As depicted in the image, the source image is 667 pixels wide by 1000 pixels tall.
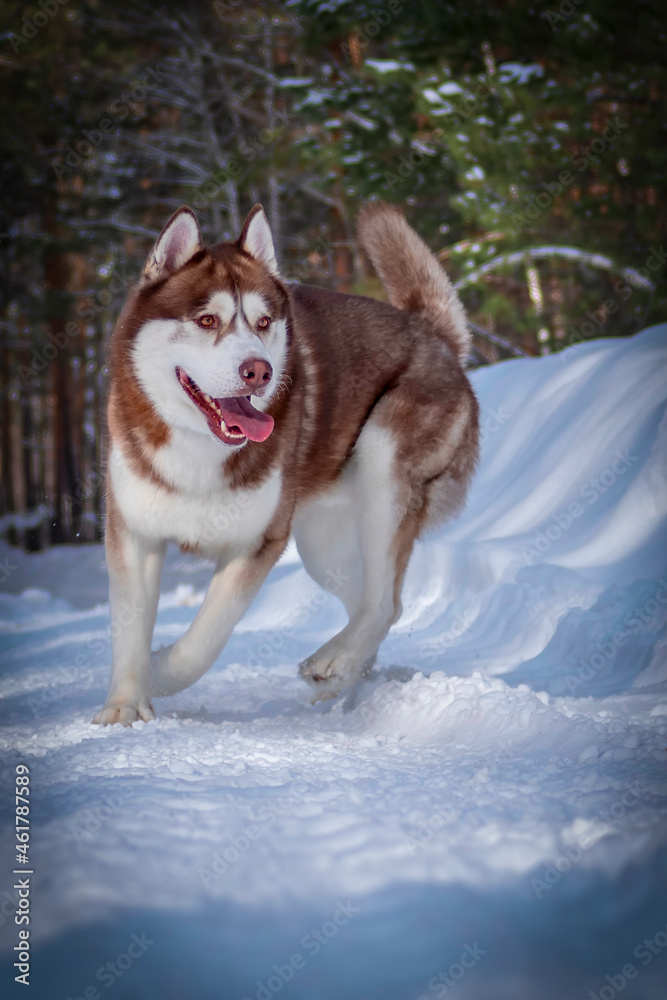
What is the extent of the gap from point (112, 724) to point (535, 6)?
8.68m

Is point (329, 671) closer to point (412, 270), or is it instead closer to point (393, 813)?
point (393, 813)

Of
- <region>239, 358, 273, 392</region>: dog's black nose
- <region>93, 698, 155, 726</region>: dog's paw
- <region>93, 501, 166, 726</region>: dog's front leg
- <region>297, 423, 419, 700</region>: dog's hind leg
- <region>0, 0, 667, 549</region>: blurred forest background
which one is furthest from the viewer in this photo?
<region>0, 0, 667, 549</region>: blurred forest background

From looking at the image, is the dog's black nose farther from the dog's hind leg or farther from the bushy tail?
the bushy tail

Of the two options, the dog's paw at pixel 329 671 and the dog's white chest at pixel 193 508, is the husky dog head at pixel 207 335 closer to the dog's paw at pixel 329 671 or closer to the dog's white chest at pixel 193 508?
the dog's white chest at pixel 193 508

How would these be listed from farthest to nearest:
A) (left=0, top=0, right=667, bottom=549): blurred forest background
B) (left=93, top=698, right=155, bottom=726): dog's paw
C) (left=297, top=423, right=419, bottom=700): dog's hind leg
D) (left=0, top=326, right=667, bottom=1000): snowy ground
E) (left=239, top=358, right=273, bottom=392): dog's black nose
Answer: (left=0, top=0, right=667, bottom=549): blurred forest background, (left=297, top=423, right=419, bottom=700): dog's hind leg, (left=93, top=698, right=155, bottom=726): dog's paw, (left=239, top=358, right=273, bottom=392): dog's black nose, (left=0, top=326, right=667, bottom=1000): snowy ground

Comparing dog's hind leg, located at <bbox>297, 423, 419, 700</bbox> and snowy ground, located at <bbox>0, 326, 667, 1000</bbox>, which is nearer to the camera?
snowy ground, located at <bbox>0, 326, 667, 1000</bbox>

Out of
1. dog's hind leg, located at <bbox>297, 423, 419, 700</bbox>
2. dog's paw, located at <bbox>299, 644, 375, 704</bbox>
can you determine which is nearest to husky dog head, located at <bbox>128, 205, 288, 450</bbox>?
dog's hind leg, located at <bbox>297, 423, 419, 700</bbox>

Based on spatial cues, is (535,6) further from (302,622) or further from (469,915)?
(469,915)

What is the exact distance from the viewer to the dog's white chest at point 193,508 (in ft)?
9.91

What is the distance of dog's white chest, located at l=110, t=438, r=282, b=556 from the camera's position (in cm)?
302

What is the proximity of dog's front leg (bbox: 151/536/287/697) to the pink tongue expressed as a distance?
0.49 metres

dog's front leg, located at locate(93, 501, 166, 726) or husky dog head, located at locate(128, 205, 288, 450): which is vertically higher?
husky dog head, located at locate(128, 205, 288, 450)

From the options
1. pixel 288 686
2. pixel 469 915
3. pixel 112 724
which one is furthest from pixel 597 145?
pixel 469 915

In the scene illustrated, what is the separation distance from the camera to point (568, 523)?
4.92 metres
